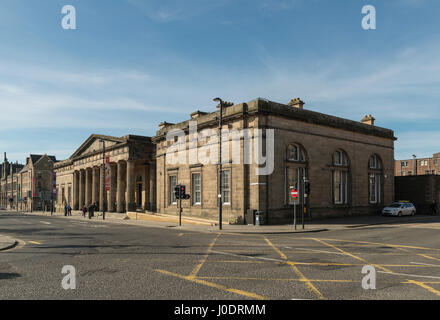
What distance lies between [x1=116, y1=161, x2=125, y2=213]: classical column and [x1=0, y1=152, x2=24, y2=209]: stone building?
87828 mm

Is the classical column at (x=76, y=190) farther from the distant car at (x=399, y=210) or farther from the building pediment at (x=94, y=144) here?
the distant car at (x=399, y=210)

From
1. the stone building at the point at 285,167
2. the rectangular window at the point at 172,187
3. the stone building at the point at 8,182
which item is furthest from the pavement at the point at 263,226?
the stone building at the point at 8,182

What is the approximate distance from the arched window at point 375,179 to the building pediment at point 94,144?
30127 mm

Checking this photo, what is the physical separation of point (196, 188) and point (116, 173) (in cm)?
2205

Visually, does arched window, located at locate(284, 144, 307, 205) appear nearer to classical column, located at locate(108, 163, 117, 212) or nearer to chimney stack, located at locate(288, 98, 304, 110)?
chimney stack, located at locate(288, 98, 304, 110)

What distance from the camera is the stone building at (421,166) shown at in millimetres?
82562

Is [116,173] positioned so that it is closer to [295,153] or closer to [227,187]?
[227,187]

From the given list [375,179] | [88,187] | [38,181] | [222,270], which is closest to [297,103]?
[375,179]

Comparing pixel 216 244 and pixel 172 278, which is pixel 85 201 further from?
pixel 172 278

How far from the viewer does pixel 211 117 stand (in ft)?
102

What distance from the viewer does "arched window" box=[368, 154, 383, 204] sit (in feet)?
121

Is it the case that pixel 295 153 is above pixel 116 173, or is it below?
above

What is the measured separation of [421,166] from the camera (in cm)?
8575
